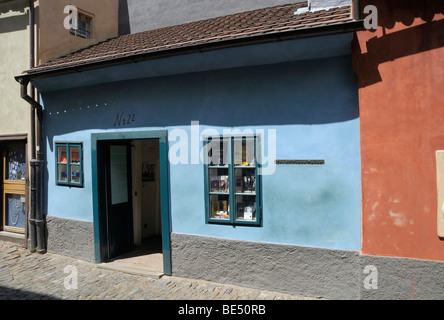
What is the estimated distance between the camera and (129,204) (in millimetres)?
7426

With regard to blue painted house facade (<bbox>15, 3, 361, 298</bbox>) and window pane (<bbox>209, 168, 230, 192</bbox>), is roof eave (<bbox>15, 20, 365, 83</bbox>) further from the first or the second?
window pane (<bbox>209, 168, 230, 192</bbox>)

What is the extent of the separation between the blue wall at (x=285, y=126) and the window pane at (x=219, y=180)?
187 millimetres

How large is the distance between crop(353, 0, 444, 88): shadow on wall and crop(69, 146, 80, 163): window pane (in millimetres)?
5635

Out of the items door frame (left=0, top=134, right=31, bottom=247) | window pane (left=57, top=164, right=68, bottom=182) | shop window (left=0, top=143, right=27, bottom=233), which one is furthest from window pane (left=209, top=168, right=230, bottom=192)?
shop window (left=0, top=143, right=27, bottom=233)

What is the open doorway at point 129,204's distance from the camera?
673cm

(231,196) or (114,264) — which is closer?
(231,196)

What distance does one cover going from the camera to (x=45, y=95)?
24.1 feet

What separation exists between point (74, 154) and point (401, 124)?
619cm

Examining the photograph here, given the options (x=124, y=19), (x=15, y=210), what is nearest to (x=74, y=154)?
(x=15, y=210)

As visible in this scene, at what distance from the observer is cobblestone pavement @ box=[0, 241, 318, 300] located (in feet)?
16.7

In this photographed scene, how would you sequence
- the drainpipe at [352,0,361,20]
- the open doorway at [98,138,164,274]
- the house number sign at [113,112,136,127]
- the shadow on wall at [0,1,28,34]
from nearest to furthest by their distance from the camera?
1. the drainpipe at [352,0,361,20]
2. the house number sign at [113,112,136,127]
3. the open doorway at [98,138,164,274]
4. the shadow on wall at [0,1,28,34]
